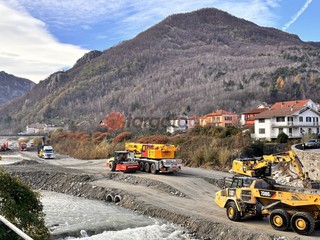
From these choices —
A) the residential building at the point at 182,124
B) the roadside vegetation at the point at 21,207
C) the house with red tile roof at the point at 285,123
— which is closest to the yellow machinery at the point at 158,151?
the roadside vegetation at the point at 21,207

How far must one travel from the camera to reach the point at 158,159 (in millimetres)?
34750

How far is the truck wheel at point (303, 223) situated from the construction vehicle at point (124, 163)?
2024 centimetres

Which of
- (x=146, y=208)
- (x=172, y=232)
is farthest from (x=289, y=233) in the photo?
(x=146, y=208)

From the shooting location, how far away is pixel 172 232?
19.2m

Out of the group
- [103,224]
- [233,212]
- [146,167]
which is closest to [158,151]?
[146,167]

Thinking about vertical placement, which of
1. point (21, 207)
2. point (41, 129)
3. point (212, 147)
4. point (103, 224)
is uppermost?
point (41, 129)

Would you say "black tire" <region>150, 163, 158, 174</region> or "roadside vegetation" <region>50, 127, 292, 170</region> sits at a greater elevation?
"roadside vegetation" <region>50, 127, 292, 170</region>

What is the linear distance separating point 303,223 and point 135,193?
13.1 m

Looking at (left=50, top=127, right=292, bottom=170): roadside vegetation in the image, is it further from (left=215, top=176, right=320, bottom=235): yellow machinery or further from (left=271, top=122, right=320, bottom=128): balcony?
(left=215, top=176, right=320, bottom=235): yellow machinery

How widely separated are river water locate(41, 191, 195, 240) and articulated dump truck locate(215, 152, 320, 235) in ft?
9.23

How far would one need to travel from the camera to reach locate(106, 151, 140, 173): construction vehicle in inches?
1390

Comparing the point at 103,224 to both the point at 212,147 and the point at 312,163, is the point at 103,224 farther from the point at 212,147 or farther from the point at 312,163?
the point at 212,147

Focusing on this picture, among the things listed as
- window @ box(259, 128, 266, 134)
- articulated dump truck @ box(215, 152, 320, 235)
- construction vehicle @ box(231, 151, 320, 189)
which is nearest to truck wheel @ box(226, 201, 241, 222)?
articulated dump truck @ box(215, 152, 320, 235)

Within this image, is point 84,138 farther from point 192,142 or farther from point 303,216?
point 303,216
